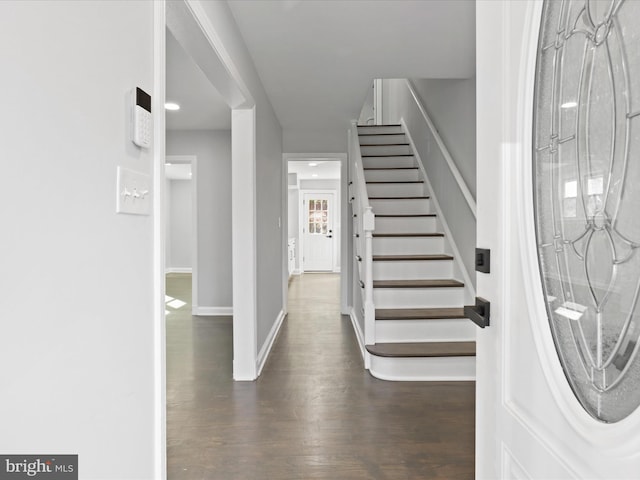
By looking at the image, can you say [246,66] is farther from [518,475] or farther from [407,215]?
[518,475]

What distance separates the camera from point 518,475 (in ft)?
2.57

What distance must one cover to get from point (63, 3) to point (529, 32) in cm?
93

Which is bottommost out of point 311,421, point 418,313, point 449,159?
point 311,421

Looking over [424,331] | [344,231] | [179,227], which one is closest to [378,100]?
[344,231]

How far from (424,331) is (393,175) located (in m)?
2.19

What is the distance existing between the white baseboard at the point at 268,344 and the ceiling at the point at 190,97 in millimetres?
2310

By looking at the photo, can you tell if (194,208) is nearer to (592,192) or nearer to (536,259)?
(536,259)

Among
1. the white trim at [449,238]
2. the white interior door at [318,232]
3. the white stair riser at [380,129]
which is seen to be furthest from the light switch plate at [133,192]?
the white interior door at [318,232]

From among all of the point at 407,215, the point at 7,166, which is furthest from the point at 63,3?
the point at 407,215

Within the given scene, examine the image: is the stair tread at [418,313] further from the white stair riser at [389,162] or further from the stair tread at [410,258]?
the white stair riser at [389,162]

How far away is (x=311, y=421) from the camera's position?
2.20 m

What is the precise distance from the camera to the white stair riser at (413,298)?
3262 millimetres

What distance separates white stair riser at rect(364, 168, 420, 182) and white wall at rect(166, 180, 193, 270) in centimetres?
679

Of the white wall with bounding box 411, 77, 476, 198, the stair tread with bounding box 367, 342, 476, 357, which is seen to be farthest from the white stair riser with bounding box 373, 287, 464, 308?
the white wall with bounding box 411, 77, 476, 198
